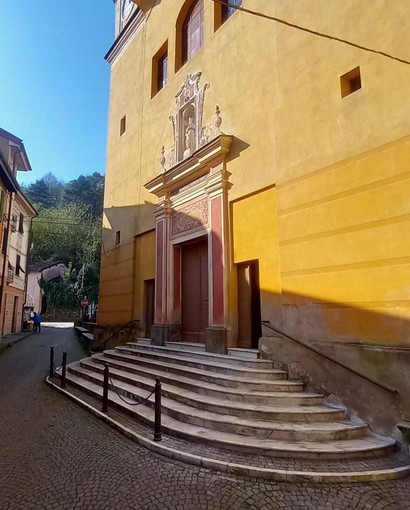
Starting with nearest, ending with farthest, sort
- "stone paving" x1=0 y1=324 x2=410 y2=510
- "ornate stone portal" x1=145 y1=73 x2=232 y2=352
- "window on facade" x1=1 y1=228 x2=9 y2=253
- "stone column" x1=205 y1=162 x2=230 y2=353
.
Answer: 1. "stone paving" x1=0 y1=324 x2=410 y2=510
2. "stone column" x1=205 y1=162 x2=230 y2=353
3. "ornate stone portal" x1=145 y1=73 x2=232 y2=352
4. "window on facade" x1=1 y1=228 x2=9 y2=253

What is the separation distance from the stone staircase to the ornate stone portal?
1490 millimetres

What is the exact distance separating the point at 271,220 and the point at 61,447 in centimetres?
551

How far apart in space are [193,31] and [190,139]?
4.02 meters

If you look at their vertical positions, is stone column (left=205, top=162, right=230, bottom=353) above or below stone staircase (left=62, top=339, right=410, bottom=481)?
above

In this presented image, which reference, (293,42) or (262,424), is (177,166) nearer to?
(293,42)

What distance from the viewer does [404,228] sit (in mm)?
5074

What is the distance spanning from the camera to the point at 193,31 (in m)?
11.7

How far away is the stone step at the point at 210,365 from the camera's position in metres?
6.31

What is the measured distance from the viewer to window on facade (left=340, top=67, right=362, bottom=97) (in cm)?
620

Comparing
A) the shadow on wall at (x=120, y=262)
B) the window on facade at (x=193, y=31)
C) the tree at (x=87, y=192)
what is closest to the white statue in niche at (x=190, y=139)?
the shadow on wall at (x=120, y=262)

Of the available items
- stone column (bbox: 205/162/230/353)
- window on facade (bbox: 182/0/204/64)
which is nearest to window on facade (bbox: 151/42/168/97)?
window on facade (bbox: 182/0/204/64)

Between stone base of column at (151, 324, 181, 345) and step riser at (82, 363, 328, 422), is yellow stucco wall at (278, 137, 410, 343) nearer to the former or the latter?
step riser at (82, 363, 328, 422)

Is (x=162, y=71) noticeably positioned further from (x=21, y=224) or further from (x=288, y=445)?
(x=21, y=224)

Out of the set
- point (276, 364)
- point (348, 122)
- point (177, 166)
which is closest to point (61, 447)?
point (276, 364)
